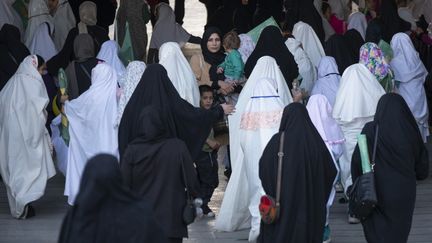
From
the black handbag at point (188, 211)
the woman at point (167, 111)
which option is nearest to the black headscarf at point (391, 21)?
the woman at point (167, 111)

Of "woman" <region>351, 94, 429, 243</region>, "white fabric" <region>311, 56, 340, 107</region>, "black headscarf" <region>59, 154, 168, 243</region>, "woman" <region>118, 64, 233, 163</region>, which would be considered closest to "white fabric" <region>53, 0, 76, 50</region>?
"white fabric" <region>311, 56, 340, 107</region>

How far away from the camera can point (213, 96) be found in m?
11.7

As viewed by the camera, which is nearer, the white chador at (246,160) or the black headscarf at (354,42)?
the white chador at (246,160)

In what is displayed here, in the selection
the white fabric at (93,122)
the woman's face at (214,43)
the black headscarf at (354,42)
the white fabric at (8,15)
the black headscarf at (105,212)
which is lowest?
the white fabric at (93,122)

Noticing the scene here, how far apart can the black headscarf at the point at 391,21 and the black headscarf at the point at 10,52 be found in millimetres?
4657

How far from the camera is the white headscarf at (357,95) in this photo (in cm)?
1111

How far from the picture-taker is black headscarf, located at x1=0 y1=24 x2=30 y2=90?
12.7 meters

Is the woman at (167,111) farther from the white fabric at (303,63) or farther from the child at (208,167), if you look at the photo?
the white fabric at (303,63)

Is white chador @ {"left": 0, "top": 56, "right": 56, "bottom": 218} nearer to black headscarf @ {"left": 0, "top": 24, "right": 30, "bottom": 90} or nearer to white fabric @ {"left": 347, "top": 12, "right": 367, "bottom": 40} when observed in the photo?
black headscarf @ {"left": 0, "top": 24, "right": 30, "bottom": 90}

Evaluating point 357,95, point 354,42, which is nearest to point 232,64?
point 357,95

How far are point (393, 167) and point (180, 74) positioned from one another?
310 centimetres

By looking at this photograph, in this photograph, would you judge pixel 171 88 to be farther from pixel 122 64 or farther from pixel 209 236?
pixel 122 64

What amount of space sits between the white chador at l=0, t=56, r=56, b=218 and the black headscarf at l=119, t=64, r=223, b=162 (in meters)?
2.17

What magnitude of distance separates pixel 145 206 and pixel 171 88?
3.69 meters
